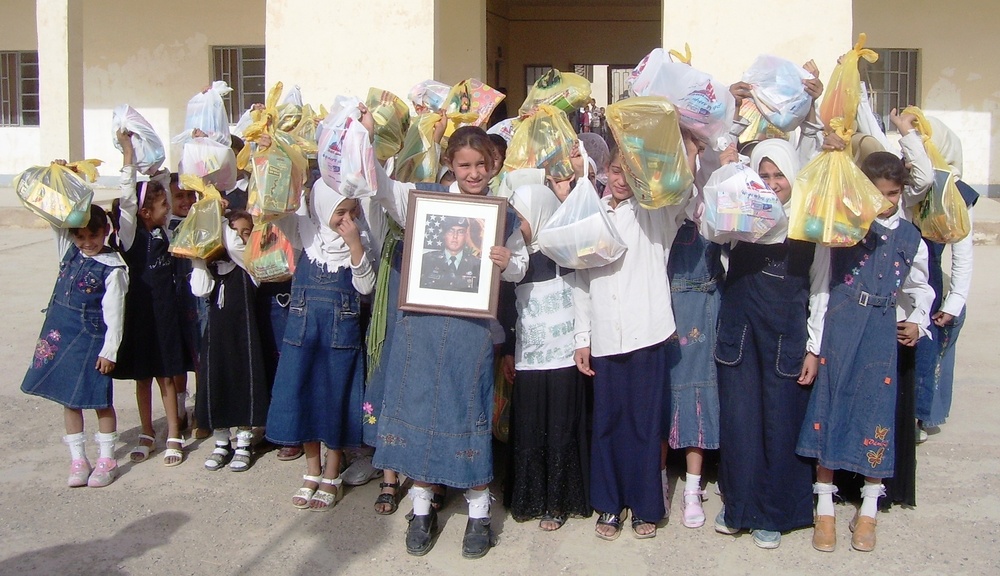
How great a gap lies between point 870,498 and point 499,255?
1.71m

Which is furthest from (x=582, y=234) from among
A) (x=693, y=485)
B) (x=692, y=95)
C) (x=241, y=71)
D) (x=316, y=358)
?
(x=241, y=71)

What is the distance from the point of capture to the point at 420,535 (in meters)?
3.52

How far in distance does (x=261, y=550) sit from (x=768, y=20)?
17.5 feet

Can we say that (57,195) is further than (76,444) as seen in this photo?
No

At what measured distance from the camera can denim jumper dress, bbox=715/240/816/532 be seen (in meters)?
3.48

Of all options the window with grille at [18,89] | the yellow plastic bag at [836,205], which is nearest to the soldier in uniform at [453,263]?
the yellow plastic bag at [836,205]

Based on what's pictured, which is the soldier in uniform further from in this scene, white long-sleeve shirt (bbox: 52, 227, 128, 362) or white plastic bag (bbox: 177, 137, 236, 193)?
white long-sleeve shirt (bbox: 52, 227, 128, 362)

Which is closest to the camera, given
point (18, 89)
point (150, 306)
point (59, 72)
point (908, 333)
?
point (908, 333)

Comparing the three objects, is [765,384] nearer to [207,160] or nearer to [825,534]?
[825,534]

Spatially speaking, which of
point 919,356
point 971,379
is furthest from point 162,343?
point 971,379

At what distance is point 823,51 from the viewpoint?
6832 mm

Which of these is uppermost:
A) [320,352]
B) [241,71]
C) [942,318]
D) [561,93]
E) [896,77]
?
[241,71]

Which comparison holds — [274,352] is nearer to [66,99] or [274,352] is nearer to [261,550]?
[261,550]

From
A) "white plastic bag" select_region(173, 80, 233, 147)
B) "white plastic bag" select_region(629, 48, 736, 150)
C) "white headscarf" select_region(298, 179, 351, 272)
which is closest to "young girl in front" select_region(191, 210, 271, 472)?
"white headscarf" select_region(298, 179, 351, 272)
